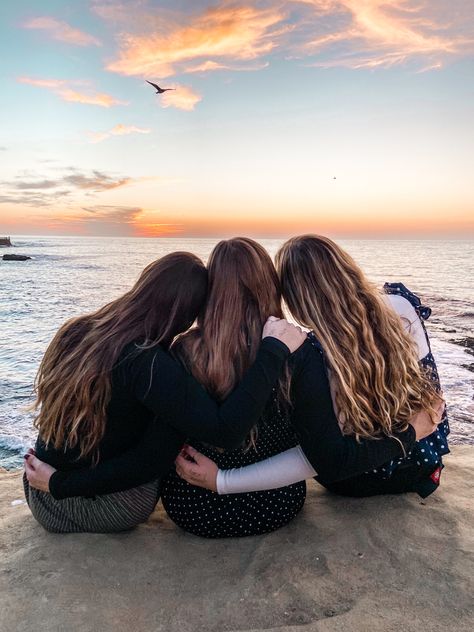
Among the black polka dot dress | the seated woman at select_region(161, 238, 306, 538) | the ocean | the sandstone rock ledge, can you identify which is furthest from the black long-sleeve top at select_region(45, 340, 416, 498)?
the ocean

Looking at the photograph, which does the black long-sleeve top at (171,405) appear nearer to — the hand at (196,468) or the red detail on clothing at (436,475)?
the hand at (196,468)

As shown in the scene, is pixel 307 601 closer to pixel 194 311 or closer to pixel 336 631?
Result: pixel 336 631

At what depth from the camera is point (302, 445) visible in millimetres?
2629

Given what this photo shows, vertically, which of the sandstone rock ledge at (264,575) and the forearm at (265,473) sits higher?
the forearm at (265,473)

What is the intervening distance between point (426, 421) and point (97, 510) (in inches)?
76.6

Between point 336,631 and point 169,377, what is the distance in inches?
50.2

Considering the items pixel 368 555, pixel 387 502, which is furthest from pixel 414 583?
pixel 387 502

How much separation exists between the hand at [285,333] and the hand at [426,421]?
91 centimetres

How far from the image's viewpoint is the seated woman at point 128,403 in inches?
92.5

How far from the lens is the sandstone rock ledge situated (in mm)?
2176

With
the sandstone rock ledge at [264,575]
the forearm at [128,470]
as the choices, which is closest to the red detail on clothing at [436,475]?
the sandstone rock ledge at [264,575]

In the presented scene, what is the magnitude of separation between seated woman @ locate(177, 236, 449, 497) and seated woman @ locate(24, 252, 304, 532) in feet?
0.83

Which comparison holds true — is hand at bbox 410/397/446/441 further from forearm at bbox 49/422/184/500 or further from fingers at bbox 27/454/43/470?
fingers at bbox 27/454/43/470

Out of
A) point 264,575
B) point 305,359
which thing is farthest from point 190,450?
point 305,359
